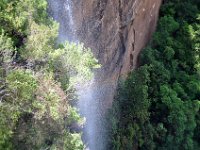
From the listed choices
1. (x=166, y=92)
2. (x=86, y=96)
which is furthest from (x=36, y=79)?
(x=166, y=92)

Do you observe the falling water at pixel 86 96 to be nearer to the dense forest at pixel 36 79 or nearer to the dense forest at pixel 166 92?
the dense forest at pixel 166 92

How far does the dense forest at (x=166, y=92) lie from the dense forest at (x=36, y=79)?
6.23m

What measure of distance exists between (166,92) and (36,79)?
1088cm

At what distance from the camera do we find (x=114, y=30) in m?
22.2

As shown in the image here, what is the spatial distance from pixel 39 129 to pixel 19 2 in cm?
390

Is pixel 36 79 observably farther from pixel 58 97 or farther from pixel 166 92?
pixel 166 92

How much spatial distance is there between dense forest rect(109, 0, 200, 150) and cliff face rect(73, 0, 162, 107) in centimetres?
67

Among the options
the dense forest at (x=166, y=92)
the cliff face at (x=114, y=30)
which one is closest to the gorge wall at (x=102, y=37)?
the cliff face at (x=114, y=30)

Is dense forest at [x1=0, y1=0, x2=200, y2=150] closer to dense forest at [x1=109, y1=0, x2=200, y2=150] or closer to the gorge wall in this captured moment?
dense forest at [x1=109, y1=0, x2=200, y2=150]

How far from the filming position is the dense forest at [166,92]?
23.2m

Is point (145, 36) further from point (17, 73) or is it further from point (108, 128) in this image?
point (17, 73)

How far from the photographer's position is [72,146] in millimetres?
15797

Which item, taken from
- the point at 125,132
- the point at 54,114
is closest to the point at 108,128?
the point at 125,132

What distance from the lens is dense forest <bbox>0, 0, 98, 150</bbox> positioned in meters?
14.0
